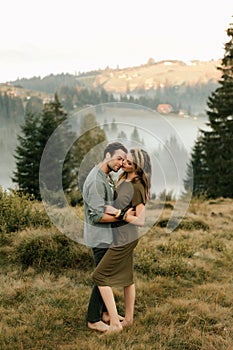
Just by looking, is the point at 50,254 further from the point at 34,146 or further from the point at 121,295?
the point at 34,146

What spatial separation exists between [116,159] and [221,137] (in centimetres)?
2572

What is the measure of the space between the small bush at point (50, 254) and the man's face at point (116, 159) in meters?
2.78

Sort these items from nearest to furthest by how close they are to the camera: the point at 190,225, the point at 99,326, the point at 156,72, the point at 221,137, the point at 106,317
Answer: the point at 99,326 < the point at 106,317 < the point at 190,225 < the point at 221,137 < the point at 156,72

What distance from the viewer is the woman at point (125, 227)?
391cm

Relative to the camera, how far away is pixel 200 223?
404 inches

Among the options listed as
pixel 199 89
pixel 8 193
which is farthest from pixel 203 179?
pixel 199 89

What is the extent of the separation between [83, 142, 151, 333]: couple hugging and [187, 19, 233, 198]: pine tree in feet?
77.9

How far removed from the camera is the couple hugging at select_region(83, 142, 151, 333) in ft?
12.6

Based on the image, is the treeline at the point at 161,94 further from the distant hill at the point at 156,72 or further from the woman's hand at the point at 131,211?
the woman's hand at the point at 131,211

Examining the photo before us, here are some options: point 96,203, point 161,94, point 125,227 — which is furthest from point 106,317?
point 161,94

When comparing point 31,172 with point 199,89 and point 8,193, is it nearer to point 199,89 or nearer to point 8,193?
point 8,193

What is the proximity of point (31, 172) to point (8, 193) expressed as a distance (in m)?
27.3

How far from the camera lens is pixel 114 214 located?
3.86 meters

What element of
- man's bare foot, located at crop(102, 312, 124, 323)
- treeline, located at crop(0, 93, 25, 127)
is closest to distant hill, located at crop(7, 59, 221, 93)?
treeline, located at crop(0, 93, 25, 127)
